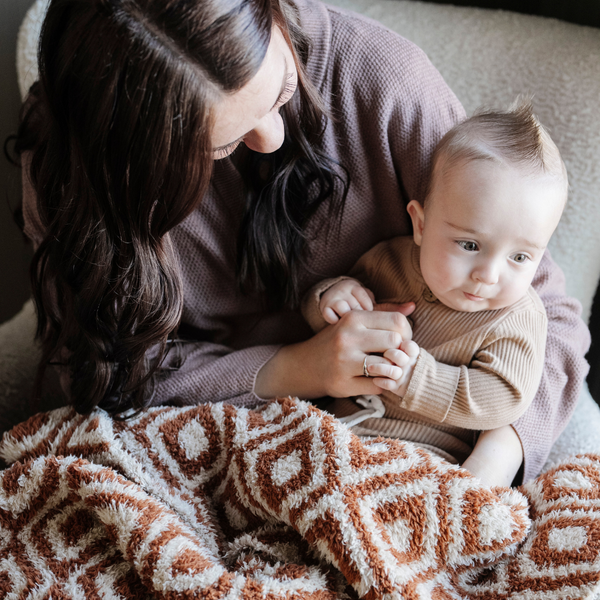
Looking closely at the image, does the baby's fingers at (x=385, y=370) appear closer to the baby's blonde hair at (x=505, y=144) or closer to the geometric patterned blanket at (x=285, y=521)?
the geometric patterned blanket at (x=285, y=521)

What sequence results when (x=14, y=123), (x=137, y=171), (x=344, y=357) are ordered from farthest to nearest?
1. (x=14, y=123)
2. (x=344, y=357)
3. (x=137, y=171)

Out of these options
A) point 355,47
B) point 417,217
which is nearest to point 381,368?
point 417,217

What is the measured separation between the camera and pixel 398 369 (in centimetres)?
78

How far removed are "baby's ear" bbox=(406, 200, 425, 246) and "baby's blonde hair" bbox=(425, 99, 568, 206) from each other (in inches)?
Result: 2.1

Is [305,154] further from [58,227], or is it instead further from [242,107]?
[58,227]

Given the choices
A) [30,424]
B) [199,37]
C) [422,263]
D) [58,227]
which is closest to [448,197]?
[422,263]

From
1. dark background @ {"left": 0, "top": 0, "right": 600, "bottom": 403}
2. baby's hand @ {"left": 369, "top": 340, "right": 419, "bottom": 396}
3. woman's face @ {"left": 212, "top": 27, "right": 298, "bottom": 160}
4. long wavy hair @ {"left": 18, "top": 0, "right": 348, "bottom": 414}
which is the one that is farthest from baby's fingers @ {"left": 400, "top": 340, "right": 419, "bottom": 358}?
dark background @ {"left": 0, "top": 0, "right": 600, "bottom": 403}

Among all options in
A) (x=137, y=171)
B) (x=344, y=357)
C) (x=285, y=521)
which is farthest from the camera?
(x=344, y=357)

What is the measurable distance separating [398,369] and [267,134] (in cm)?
36

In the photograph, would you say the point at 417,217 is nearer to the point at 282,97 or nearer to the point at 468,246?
the point at 468,246

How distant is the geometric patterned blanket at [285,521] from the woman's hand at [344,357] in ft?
0.26

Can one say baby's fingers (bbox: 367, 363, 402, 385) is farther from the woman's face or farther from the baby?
the woman's face

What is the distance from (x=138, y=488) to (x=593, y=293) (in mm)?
852

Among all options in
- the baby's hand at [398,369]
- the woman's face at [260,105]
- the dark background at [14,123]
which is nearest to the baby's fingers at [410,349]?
the baby's hand at [398,369]
